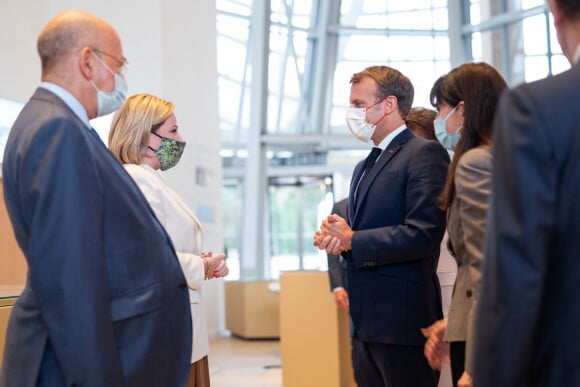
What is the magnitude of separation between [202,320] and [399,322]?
81 cm

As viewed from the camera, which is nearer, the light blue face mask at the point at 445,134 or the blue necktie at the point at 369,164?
the light blue face mask at the point at 445,134

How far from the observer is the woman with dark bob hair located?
189 centimetres

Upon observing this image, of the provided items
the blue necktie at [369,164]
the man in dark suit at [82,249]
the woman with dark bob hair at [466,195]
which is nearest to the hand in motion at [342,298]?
the blue necktie at [369,164]

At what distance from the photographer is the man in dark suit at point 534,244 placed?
4.17 ft

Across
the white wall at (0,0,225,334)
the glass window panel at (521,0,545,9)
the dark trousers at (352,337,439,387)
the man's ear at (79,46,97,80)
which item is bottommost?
the dark trousers at (352,337,439,387)

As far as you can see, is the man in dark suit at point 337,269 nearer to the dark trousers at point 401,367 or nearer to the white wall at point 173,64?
the dark trousers at point 401,367

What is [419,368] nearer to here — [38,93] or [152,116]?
[152,116]

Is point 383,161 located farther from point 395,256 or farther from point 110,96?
point 110,96

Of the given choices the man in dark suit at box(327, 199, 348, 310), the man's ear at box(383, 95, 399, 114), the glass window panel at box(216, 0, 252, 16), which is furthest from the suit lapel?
the glass window panel at box(216, 0, 252, 16)

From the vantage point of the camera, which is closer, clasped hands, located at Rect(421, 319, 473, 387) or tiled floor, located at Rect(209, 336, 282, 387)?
clasped hands, located at Rect(421, 319, 473, 387)

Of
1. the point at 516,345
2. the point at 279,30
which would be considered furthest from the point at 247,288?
the point at 516,345

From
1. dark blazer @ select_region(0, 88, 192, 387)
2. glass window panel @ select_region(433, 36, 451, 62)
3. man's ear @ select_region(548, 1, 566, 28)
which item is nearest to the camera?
man's ear @ select_region(548, 1, 566, 28)

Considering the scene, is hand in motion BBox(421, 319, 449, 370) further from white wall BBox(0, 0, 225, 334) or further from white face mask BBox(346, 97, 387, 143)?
white wall BBox(0, 0, 225, 334)

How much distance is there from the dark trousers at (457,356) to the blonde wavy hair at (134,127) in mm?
1447
